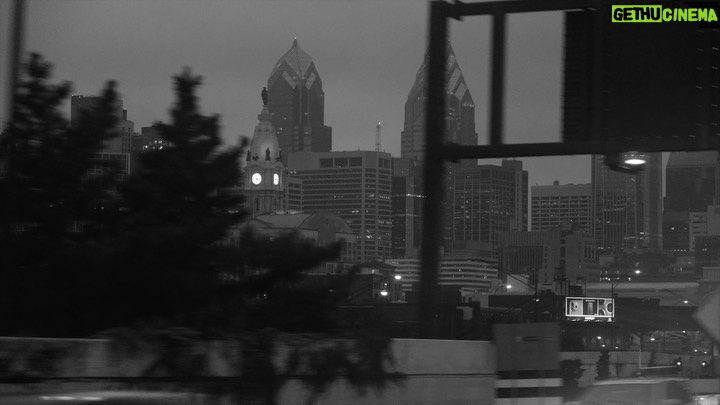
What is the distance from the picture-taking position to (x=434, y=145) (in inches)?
677

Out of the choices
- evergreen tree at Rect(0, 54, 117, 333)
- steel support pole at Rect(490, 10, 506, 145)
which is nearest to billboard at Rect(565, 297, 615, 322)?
evergreen tree at Rect(0, 54, 117, 333)

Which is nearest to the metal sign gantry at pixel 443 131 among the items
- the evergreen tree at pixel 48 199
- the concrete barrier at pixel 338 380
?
the concrete barrier at pixel 338 380

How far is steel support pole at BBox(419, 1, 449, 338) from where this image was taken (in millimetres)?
17141

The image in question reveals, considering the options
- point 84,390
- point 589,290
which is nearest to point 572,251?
point 589,290

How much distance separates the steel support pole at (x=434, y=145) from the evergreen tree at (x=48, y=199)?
29.2 ft

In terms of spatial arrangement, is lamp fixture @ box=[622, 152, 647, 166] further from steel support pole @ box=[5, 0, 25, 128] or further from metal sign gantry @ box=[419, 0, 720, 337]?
steel support pole @ box=[5, 0, 25, 128]

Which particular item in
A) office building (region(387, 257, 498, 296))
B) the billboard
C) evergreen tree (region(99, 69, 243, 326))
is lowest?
the billboard

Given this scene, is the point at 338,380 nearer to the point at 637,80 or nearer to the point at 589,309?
the point at 637,80

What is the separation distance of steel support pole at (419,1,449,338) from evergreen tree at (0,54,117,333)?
892cm

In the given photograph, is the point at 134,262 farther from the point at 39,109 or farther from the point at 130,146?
the point at 130,146

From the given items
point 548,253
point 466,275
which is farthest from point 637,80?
point 548,253

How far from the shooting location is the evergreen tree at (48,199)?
25156mm

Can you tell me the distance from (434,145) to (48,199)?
54.4ft

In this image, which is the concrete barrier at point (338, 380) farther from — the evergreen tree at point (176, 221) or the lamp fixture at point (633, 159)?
the evergreen tree at point (176, 221)
